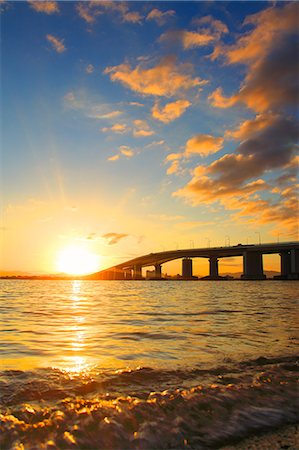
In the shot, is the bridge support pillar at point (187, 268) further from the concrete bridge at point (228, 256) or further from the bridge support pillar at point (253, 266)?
the bridge support pillar at point (253, 266)

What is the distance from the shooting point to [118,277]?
161m

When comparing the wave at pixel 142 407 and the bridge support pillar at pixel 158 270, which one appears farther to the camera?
the bridge support pillar at pixel 158 270

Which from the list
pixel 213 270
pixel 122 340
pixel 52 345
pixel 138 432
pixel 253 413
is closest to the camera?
pixel 138 432

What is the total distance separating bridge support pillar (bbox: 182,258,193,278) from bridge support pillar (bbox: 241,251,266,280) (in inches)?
1062

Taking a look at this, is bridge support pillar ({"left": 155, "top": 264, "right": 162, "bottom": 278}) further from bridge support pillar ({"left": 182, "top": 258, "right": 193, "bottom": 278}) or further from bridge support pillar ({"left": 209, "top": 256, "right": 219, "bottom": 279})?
bridge support pillar ({"left": 209, "top": 256, "right": 219, "bottom": 279})

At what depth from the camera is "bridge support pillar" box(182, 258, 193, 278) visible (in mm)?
136625

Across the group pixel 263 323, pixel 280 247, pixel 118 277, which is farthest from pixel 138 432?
pixel 118 277

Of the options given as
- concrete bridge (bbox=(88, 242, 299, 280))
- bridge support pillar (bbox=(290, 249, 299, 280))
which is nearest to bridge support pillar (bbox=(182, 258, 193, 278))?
concrete bridge (bbox=(88, 242, 299, 280))

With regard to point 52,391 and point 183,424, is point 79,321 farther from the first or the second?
point 183,424

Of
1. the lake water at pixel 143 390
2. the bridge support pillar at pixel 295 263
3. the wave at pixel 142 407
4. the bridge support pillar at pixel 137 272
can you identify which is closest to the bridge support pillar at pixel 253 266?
the bridge support pillar at pixel 295 263

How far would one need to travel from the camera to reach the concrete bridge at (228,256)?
10819 cm

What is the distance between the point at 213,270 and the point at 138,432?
432 ft

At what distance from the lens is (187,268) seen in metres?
138

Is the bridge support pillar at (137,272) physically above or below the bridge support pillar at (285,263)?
below
